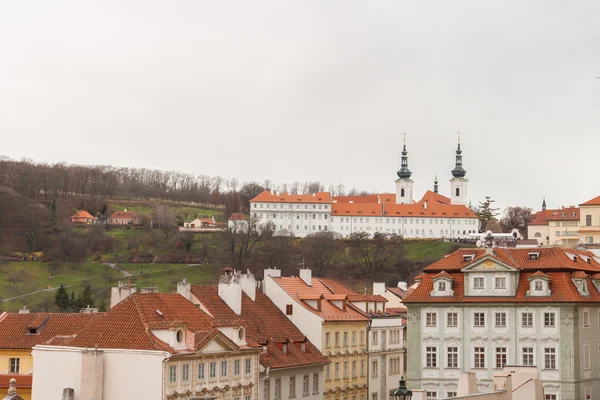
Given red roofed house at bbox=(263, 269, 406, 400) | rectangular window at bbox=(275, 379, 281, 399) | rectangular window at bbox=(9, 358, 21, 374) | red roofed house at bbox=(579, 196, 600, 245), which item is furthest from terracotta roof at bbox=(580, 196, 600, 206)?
rectangular window at bbox=(9, 358, 21, 374)

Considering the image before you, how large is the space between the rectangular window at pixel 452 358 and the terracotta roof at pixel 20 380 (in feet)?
71.4

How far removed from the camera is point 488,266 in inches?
2419

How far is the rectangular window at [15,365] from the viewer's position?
54.1 meters

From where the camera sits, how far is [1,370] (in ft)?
177

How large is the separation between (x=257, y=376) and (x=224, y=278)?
25.1 ft

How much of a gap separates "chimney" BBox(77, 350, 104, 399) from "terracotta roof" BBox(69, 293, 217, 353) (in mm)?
698

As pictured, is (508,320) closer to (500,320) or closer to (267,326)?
(500,320)

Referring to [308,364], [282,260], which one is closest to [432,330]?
[308,364]

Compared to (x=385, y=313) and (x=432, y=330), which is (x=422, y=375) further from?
A: (x=385, y=313)

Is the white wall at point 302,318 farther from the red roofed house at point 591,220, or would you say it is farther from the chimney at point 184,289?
the red roofed house at point 591,220

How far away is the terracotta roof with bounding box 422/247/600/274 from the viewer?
60.5 m

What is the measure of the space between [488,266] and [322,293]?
39.7 feet

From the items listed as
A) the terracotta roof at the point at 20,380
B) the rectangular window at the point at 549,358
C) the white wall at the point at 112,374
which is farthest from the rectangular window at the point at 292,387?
the white wall at the point at 112,374

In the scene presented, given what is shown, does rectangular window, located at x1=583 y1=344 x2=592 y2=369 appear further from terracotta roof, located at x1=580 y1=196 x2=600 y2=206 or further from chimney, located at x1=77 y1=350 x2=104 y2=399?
terracotta roof, located at x1=580 y1=196 x2=600 y2=206
